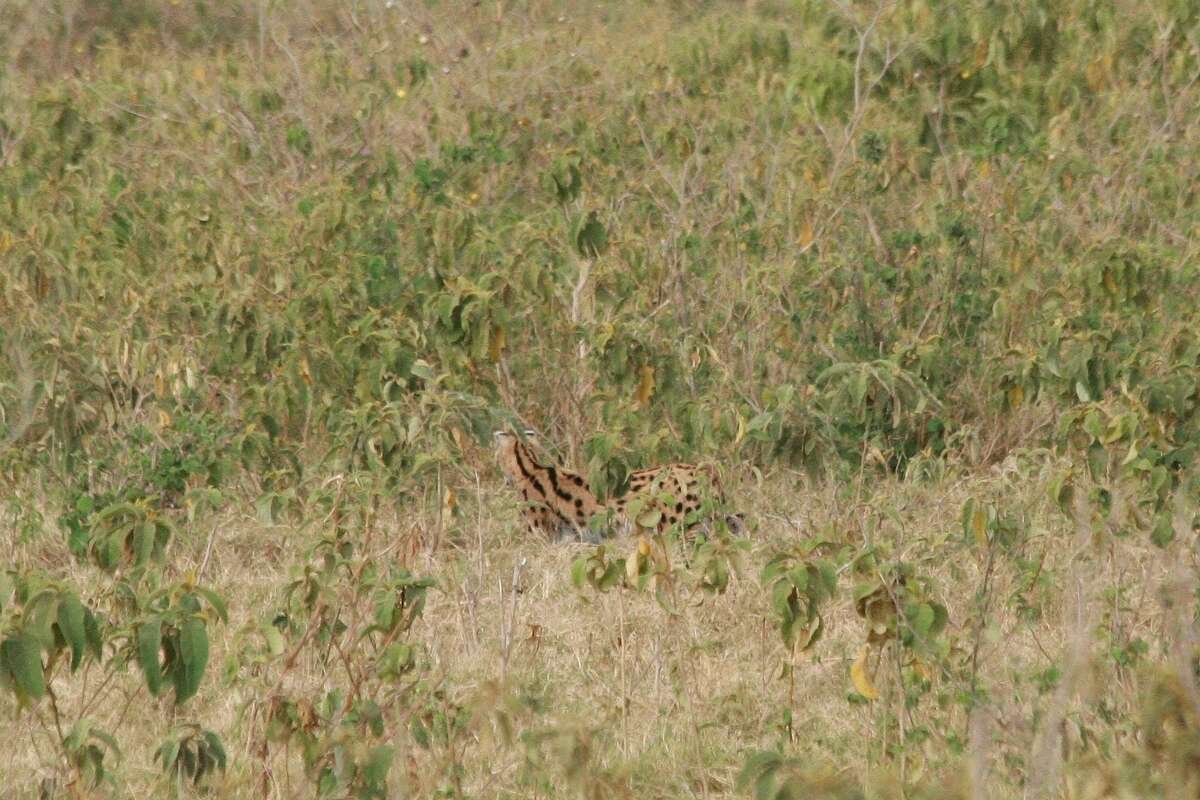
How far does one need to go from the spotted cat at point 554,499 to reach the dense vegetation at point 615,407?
0.09 m

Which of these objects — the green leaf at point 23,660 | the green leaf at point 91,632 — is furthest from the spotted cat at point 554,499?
the green leaf at point 23,660

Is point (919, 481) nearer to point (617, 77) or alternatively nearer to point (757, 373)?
point (757, 373)

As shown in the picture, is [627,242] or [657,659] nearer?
[657,659]

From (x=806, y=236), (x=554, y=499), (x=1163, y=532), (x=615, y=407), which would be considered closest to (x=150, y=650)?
(x=1163, y=532)

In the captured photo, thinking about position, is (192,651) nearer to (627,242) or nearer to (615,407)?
(615,407)

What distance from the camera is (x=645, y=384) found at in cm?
619

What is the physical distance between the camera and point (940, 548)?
5484 millimetres

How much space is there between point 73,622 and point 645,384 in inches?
121

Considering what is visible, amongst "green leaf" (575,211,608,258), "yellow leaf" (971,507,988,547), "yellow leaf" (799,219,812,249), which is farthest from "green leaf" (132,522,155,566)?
"yellow leaf" (799,219,812,249)

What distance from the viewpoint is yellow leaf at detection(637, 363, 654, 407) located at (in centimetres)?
617

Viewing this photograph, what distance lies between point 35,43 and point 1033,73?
663cm

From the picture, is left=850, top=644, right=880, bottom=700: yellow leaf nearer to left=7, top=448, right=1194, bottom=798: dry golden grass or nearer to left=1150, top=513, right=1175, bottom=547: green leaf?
left=7, top=448, right=1194, bottom=798: dry golden grass

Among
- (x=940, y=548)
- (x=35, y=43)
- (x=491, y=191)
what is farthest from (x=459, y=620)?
(x=35, y=43)

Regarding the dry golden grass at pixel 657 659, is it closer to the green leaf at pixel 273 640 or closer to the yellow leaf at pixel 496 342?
the green leaf at pixel 273 640
